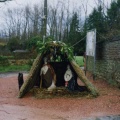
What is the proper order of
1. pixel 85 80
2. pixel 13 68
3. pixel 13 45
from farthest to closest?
1. pixel 13 45
2. pixel 13 68
3. pixel 85 80

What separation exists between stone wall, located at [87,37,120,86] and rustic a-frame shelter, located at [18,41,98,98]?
2.34m

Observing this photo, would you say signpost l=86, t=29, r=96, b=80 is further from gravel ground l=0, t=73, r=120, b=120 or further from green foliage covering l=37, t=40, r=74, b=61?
gravel ground l=0, t=73, r=120, b=120

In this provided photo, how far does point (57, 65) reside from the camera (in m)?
14.0

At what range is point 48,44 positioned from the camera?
12.7 meters

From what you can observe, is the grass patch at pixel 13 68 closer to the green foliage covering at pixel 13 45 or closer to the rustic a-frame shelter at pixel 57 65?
the green foliage covering at pixel 13 45

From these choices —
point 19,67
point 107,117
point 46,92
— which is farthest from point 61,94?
point 19,67

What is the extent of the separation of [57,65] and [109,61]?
3.21 meters

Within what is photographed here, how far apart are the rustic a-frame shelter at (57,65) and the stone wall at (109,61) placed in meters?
2.34

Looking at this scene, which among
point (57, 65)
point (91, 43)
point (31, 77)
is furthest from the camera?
point (91, 43)

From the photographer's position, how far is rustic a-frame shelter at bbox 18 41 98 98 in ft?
39.6

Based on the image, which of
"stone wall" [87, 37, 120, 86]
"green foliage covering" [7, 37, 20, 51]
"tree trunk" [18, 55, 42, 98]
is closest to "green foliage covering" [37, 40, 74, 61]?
"tree trunk" [18, 55, 42, 98]

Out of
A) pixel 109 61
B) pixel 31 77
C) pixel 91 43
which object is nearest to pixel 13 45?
pixel 91 43

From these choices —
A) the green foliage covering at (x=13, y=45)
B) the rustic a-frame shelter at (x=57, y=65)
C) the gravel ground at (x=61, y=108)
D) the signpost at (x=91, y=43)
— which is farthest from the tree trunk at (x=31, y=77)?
the green foliage covering at (x=13, y=45)

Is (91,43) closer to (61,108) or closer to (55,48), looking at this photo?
(55,48)
